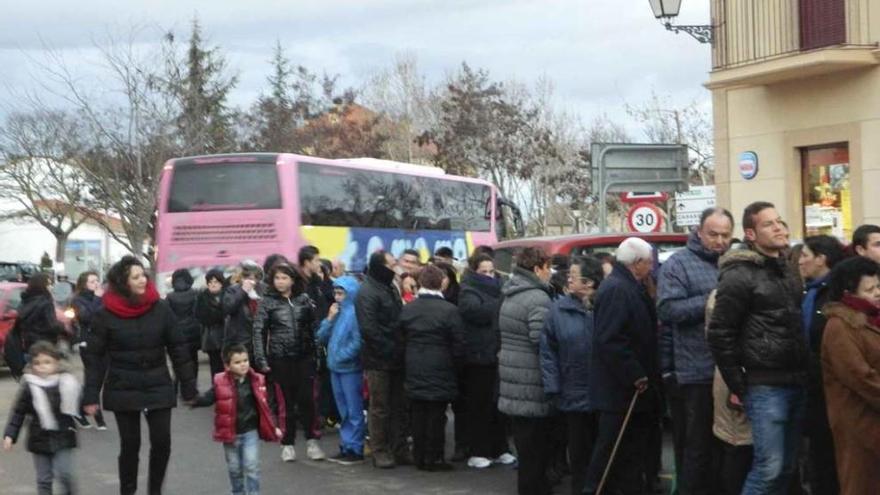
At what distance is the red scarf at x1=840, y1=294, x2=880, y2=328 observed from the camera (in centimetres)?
762

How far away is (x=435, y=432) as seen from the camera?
1187 centimetres

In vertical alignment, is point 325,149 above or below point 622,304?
above

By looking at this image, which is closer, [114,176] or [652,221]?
[652,221]

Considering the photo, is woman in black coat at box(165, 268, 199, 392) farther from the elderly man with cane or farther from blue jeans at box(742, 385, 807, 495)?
blue jeans at box(742, 385, 807, 495)

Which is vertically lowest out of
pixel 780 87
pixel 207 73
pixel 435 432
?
pixel 435 432

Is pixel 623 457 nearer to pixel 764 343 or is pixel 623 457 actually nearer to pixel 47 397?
pixel 764 343

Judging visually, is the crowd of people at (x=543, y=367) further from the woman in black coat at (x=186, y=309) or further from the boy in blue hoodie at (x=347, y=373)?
the woman in black coat at (x=186, y=309)

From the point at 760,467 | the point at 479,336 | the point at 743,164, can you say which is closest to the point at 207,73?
the point at 743,164

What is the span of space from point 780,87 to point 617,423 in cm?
1133

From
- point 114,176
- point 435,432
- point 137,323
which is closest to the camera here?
point 137,323

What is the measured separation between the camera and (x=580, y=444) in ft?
32.8

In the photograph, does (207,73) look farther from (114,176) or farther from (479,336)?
(479,336)

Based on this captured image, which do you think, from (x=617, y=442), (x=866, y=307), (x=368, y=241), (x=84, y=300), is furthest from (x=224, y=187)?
(x=866, y=307)

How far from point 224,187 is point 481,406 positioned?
13.4m
